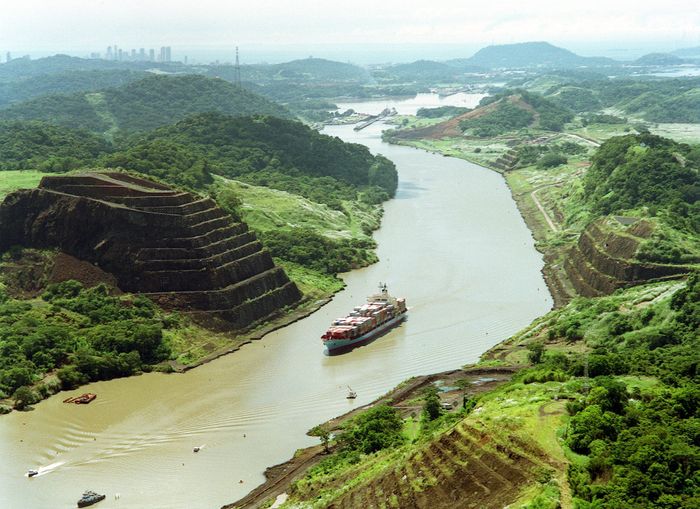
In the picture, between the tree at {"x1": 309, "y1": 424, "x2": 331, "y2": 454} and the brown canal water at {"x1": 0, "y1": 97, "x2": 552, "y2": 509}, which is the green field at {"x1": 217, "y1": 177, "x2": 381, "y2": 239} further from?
the tree at {"x1": 309, "y1": 424, "x2": 331, "y2": 454}

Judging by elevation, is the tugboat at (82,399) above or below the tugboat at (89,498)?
above

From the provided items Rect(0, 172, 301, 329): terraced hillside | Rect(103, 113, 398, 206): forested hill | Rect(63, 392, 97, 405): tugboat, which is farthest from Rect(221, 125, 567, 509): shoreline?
Rect(103, 113, 398, 206): forested hill

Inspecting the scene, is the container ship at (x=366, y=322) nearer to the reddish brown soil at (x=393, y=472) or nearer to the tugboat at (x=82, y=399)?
the reddish brown soil at (x=393, y=472)

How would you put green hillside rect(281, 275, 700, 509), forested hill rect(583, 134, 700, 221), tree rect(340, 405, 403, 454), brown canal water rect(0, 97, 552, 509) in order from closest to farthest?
green hillside rect(281, 275, 700, 509) < tree rect(340, 405, 403, 454) < brown canal water rect(0, 97, 552, 509) < forested hill rect(583, 134, 700, 221)

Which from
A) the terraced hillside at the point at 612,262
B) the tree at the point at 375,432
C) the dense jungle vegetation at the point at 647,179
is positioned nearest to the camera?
the tree at the point at 375,432

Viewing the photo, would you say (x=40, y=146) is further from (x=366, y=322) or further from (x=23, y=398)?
(x=23, y=398)

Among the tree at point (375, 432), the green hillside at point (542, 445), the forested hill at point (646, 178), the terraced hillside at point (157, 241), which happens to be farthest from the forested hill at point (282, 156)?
the green hillside at point (542, 445)

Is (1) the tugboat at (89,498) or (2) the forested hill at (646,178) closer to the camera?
(1) the tugboat at (89,498)
